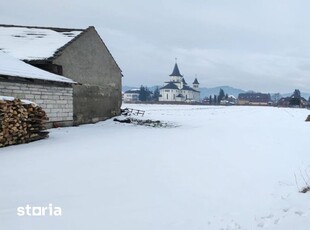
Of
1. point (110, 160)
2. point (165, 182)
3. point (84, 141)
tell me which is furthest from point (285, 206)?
point (84, 141)

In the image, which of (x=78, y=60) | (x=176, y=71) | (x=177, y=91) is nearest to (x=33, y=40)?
(x=78, y=60)

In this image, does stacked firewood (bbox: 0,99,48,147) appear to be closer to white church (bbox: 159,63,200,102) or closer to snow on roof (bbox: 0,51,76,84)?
snow on roof (bbox: 0,51,76,84)

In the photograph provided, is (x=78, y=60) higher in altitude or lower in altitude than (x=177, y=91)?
lower

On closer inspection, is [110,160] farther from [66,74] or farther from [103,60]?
[103,60]

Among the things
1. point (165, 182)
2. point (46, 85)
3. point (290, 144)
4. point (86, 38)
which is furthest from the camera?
point (86, 38)

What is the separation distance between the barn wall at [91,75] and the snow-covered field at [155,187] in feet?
30.1

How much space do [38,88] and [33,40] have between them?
308 inches

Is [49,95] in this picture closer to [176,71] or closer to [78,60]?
[78,60]

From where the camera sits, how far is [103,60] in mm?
23172

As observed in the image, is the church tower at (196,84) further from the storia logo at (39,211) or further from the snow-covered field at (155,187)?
the storia logo at (39,211)

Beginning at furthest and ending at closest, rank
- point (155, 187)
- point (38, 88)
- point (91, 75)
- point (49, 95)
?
1. point (91, 75)
2. point (49, 95)
3. point (38, 88)
4. point (155, 187)

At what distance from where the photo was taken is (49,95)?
16.2 meters

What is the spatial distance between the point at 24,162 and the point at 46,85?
8.41 m

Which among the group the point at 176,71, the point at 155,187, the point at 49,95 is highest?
the point at 176,71
